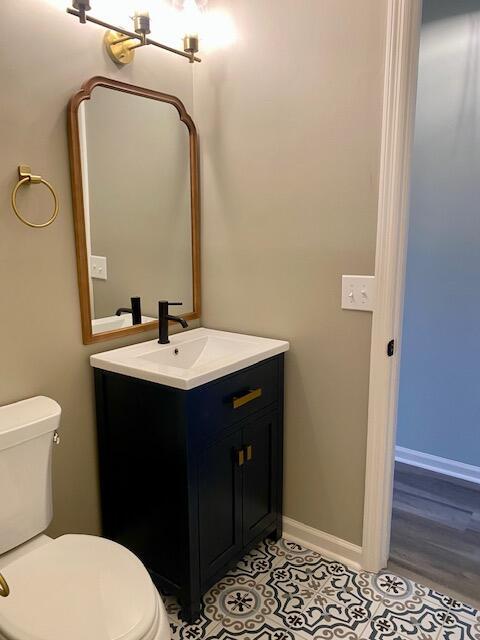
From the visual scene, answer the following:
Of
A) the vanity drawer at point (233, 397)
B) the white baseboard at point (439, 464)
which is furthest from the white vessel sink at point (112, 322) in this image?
the white baseboard at point (439, 464)

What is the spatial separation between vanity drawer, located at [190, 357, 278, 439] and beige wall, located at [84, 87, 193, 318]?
0.52 meters

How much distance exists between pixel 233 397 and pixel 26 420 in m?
0.67

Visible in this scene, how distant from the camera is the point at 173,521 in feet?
5.36

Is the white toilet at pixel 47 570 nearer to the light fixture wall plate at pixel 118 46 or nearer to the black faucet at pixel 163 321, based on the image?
the black faucet at pixel 163 321

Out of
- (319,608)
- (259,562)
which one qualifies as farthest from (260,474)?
(319,608)

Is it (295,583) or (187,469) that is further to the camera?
(295,583)

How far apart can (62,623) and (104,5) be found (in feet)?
6.18

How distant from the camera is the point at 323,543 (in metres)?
2.02

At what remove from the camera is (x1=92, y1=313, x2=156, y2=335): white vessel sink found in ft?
5.96

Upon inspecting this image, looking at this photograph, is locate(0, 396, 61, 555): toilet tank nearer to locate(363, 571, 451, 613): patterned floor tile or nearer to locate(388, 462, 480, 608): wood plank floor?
locate(363, 571, 451, 613): patterned floor tile

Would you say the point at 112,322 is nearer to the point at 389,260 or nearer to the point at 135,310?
the point at 135,310

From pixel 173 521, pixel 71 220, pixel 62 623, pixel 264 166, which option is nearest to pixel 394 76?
pixel 264 166

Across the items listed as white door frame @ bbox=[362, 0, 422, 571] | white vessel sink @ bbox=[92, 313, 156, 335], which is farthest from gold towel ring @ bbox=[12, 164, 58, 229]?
white door frame @ bbox=[362, 0, 422, 571]

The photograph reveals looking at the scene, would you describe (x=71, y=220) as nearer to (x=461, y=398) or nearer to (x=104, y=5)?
(x=104, y=5)
